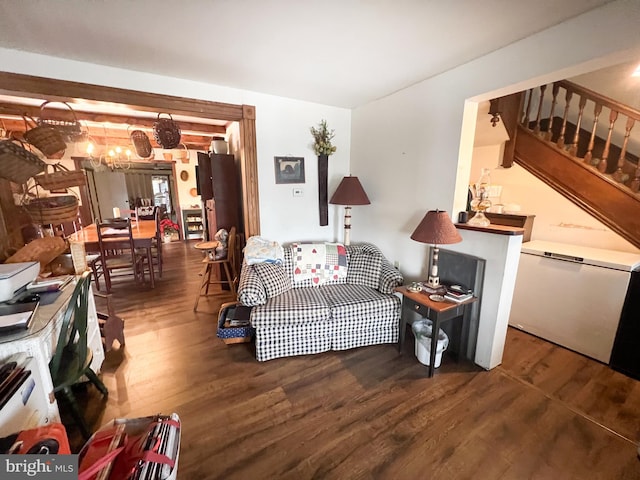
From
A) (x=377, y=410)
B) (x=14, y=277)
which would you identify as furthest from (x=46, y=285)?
(x=377, y=410)

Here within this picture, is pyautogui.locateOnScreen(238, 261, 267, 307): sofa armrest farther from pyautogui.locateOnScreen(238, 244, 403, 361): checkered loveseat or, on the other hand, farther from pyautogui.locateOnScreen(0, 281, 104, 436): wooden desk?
pyautogui.locateOnScreen(0, 281, 104, 436): wooden desk

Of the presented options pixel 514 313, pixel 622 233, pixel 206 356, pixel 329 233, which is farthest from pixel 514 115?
pixel 206 356

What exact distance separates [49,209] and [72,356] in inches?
37.9

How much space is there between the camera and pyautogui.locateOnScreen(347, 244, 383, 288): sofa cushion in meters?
2.70

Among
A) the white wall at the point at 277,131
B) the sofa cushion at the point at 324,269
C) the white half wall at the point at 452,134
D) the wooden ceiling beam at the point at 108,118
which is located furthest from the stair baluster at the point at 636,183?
the wooden ceiling beam at the point at 108,118

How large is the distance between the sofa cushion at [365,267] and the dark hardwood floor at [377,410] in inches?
25.8

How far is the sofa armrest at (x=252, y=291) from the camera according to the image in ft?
7.28

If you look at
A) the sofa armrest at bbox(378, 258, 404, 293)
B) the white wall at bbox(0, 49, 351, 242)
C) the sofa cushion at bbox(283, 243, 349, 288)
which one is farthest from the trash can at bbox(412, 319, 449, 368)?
the white wall at bbox(0, 49, 351, 242)

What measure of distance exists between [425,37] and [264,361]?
8.68 ft

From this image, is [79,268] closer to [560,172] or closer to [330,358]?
[330,358]

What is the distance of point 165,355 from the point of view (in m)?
2.27

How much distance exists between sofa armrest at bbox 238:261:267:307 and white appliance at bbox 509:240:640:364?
100 inches

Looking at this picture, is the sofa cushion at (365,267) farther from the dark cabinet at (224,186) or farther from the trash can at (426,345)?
the dark cabinet at (224,186)

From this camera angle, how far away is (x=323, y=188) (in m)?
3.30
